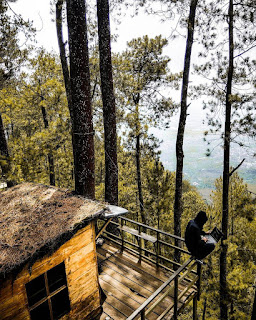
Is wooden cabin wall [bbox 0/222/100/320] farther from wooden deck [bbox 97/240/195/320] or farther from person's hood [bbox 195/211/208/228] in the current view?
person's hood [bbox 195/211/208/228]

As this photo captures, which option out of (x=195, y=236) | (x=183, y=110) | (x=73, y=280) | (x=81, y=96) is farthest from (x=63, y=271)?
(x=183, y=110)

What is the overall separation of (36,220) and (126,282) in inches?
123

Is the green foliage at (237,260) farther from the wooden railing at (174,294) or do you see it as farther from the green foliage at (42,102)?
the green foliage at (42,102)

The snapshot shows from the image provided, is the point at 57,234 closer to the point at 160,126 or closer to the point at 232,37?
the point at 232,37

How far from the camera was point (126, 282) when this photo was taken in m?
5.54

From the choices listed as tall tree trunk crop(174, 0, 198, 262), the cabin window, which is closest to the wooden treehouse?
the cabin window

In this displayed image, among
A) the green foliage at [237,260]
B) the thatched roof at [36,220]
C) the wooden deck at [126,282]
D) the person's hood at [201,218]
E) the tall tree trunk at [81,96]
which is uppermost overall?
the tall tree trunk at [81,96]

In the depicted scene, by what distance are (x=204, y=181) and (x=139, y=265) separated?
11539cm

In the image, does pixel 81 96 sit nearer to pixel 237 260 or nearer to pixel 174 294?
pixel 174 294

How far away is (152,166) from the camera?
13.5 meters

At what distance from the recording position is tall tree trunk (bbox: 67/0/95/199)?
538 cm

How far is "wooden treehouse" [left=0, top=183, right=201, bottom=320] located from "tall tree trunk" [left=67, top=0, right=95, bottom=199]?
2.55 feet

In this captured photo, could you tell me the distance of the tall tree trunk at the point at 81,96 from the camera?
5379 millimetres

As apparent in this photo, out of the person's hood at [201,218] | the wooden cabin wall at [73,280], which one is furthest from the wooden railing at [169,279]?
the wooden cabin wall at [73,280]
